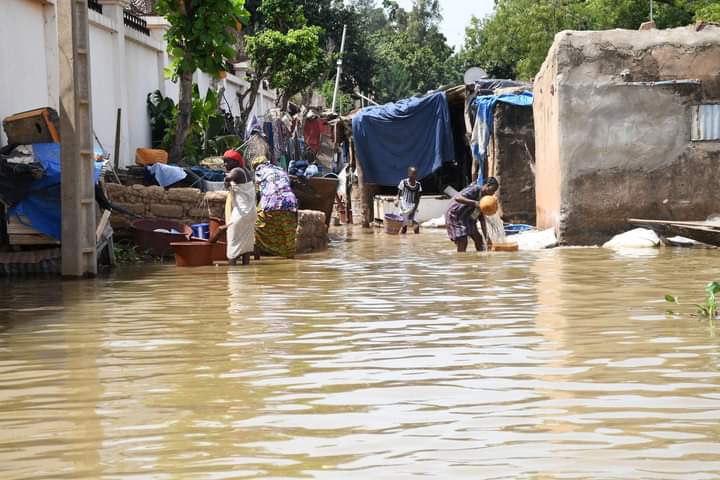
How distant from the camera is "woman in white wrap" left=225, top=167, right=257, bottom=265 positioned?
1289 centimetres

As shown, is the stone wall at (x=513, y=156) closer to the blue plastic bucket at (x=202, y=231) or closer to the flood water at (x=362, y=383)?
the blue plastic bucket at (x=202, y=231)

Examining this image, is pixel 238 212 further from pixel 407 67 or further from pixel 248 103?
pixel 407 67

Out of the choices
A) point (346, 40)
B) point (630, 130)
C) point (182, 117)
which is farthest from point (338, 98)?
point (630, 130)

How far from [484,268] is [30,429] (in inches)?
325

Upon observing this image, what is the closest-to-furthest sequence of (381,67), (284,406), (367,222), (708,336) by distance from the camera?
(284,406) < (708,336) < (367,222) < (381,67)

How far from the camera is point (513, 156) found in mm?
19672

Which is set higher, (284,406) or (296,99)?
(296,99)

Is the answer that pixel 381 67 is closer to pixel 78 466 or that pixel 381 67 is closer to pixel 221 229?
pixel 221 229

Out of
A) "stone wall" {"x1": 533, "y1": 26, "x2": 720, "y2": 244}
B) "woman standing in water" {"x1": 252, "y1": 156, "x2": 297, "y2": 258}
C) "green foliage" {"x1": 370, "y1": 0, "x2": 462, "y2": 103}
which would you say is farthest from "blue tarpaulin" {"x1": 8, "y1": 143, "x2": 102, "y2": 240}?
"green foliage" {"x1": 370, "y1": 0, "x2": 462, "y2": 103}

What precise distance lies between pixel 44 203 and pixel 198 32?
17.3 ft

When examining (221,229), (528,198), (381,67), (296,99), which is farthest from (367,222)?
(381,67)

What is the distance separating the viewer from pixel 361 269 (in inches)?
496

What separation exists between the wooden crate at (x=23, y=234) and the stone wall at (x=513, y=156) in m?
9.58

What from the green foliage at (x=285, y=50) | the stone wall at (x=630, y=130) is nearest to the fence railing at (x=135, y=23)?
the stone wall at (x=630, y=130)
